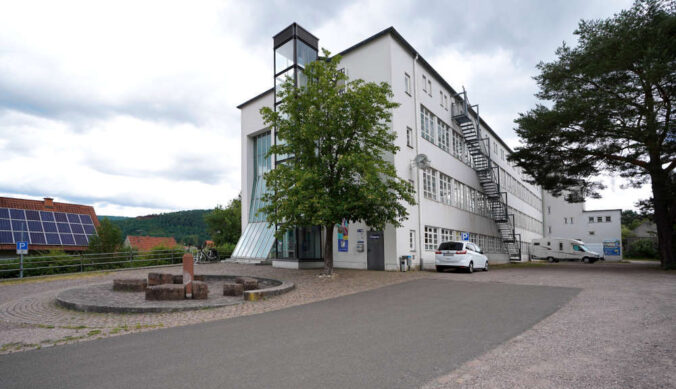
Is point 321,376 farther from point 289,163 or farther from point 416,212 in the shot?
point 416,212

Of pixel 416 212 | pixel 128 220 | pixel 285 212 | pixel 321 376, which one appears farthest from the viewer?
pixel 128 220

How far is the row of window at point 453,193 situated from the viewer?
2594 centimetres

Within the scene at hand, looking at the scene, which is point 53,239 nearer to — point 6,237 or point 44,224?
point 44,224

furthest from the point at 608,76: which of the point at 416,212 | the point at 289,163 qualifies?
the point at 289,163

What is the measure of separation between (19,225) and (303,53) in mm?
35757

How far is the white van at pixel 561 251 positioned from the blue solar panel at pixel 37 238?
5296 cm

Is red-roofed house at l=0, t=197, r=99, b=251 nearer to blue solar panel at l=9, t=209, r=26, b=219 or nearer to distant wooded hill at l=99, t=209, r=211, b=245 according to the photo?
blue solar panel at l=9, t=209, r=26, b=219

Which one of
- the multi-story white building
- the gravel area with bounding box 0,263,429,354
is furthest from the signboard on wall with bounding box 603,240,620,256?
the gravel area with bounding box 0,263,429,354

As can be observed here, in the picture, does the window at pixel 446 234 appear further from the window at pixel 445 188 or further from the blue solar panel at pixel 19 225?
the blue solar panel at pixel 19 225

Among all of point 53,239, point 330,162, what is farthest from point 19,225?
point 330,162

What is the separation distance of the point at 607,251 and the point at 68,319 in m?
61.1

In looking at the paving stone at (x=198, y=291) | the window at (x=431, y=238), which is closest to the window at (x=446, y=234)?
the window at (x=431, y=238)

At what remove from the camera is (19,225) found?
40.1 metres

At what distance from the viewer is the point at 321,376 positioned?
4.66 meters
